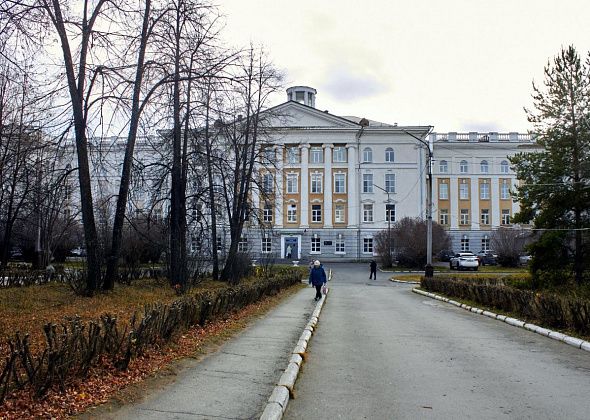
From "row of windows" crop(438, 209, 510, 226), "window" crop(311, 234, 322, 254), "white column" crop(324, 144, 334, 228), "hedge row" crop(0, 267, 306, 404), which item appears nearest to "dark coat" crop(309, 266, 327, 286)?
"hedge row" crop(0, 267, 306, 404)

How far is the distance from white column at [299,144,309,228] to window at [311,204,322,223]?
84 cm

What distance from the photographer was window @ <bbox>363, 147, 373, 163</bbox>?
7681 cm

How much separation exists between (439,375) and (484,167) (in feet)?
256

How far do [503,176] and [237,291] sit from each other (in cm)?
7308

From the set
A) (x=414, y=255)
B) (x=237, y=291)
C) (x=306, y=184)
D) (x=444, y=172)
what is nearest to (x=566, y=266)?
(x=237, y=291)

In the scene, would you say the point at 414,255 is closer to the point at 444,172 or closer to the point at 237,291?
the point at 444,172

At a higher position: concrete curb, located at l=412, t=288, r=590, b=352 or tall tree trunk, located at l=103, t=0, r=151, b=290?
tall tree trunk, located at l=103, t=0, r=151, b=290

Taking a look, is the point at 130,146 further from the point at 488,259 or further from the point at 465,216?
the point at 465,216

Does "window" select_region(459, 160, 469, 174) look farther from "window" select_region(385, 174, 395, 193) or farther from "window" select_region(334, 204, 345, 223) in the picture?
"window" select_region(334, 204, 345, 223)

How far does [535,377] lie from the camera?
8.10 metres

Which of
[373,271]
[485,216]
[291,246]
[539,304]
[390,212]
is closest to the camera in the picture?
[539,304]

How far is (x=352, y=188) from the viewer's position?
75.6m

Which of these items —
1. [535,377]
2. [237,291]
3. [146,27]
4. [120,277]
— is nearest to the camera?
[535,377]

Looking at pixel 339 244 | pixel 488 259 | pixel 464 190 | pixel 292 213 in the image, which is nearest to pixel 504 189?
A: pixel 464 190
